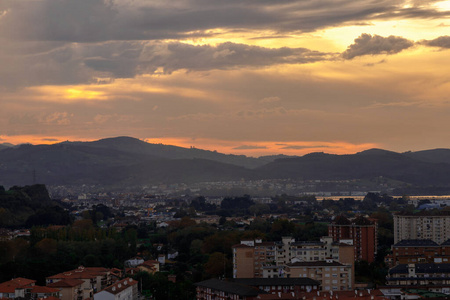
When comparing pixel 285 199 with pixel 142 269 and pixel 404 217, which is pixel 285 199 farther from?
pixel 142 269

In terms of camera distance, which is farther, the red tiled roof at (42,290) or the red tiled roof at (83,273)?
the red tiled roof at (83,273)

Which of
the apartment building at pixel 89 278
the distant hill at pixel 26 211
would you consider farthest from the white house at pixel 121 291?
the distant hill at pixel 26 211

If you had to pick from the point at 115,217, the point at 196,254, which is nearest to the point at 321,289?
the point at 196,254

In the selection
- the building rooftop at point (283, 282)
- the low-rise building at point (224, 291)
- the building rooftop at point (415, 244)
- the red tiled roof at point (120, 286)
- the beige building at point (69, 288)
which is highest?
the building rooftop at point (415, 244)

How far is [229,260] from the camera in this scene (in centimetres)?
6512

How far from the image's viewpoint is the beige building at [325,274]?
53531mm

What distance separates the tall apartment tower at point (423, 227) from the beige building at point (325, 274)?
28792 millimetres

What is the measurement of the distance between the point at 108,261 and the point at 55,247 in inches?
159

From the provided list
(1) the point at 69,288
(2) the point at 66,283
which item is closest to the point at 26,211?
(2) the point at 66,283

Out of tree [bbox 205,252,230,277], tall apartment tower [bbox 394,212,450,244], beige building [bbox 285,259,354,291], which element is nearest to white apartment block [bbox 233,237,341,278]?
tree [bbox 205,252,230,277]

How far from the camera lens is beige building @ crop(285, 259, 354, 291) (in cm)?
5353

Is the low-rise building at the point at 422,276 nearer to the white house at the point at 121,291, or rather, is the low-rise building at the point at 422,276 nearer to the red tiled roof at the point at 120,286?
the white house at the point at 121,291

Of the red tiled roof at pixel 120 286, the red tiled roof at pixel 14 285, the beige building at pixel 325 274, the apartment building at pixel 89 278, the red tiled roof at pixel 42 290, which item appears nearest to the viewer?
the red tiled roof at pixel 120 286

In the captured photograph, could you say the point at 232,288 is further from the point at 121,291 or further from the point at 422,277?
the point at 422,277
